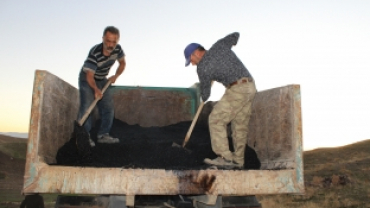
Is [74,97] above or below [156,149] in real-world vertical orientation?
above

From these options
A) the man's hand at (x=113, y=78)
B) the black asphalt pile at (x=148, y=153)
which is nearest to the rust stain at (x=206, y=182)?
the black asphalt pile at (x=148, y=153)

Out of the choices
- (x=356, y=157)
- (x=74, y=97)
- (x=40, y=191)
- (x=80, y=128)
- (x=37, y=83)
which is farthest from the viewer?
(x=356, y=157)

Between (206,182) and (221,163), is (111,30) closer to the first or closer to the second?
(221,163)

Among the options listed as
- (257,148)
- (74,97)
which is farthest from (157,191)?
(74,97)

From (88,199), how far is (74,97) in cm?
103

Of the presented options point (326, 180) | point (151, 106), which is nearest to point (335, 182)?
point (326, 180)

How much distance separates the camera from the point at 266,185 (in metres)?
2.66

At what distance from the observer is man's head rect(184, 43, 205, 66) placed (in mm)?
3334

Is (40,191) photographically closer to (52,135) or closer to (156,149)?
(52,135)

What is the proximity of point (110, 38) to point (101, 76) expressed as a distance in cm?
48

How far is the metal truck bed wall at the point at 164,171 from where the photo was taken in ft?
7.86

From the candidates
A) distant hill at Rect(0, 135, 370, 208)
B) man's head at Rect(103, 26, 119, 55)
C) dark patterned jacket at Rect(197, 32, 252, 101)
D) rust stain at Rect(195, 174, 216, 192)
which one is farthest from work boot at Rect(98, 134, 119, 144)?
distant hill at Rect(0, 135, 370, 208)

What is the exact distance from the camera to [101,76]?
3871mm

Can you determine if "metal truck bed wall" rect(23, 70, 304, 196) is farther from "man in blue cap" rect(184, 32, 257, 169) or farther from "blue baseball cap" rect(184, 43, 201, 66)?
"blue baseball cap" rect(184, 43, 201, 66)
